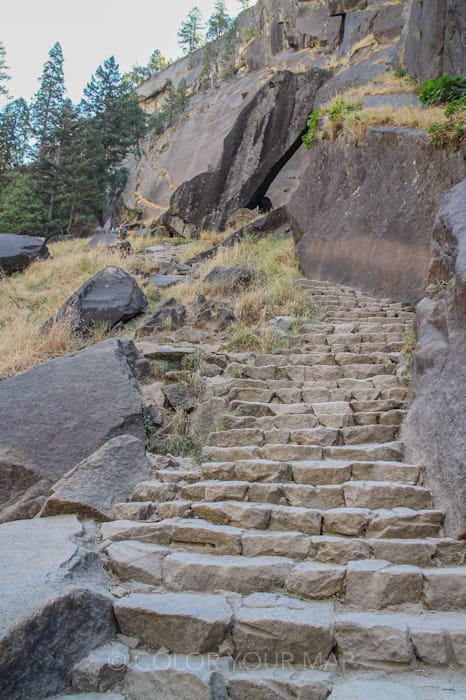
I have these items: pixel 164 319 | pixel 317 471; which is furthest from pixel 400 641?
pixel 164 319

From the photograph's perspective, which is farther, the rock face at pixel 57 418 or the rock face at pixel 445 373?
the rock face at pixel 57 418

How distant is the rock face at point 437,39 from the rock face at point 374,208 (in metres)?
3.18

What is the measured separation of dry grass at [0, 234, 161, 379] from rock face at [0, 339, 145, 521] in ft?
5.00

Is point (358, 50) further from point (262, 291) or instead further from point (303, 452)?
point (303, 452)

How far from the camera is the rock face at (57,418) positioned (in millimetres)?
4203

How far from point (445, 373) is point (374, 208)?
238 inches

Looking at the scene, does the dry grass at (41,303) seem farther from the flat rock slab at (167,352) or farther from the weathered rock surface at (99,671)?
the weathered rock surface at (99,671)

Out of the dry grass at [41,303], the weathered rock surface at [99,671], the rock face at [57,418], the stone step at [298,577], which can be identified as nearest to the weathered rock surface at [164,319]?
the dry grass at [41,303]

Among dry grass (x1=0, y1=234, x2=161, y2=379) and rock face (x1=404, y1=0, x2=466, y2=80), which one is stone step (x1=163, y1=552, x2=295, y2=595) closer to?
dry grass (x1=0, y1=234, x2=161, y2=379)

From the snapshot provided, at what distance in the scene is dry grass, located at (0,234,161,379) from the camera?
682 centimetres

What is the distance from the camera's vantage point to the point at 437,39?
12.1 metres

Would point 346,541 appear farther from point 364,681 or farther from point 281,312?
point 281,312

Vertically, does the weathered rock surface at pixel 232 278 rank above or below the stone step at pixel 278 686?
above

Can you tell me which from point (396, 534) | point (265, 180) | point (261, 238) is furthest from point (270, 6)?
point (396, 534)
